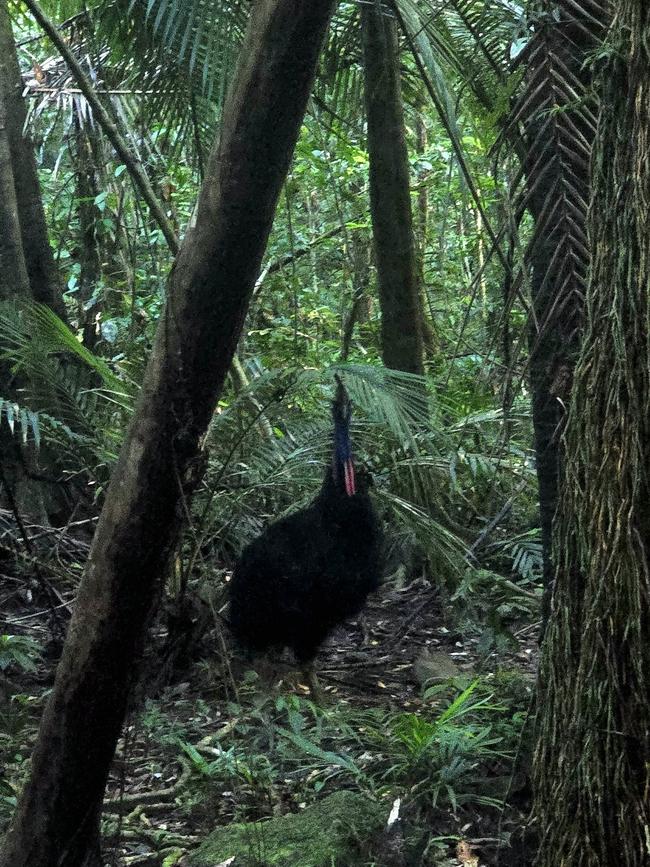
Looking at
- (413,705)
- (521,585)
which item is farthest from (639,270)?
(521,585)

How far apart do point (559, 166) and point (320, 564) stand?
2.43 meters

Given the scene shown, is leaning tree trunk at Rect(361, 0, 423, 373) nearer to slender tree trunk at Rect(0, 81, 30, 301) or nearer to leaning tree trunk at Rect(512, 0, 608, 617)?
slender tree trunk at Rect(0, 81, 30, 301)

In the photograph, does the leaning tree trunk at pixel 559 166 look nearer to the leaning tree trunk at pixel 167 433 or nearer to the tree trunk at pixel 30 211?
the leaning tree trunk at pixel 167 433

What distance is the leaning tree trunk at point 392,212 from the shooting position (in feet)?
17.7

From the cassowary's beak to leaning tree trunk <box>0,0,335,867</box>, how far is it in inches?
86.6

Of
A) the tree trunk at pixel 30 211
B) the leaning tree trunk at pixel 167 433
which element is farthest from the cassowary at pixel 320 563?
the tree trunk at pixel 30 211

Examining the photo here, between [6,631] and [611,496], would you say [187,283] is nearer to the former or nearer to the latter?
[611,496]

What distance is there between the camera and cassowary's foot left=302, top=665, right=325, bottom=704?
471 centimetres

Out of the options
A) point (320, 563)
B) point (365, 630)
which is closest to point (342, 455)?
point (320, 563)

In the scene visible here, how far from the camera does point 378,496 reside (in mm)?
5020

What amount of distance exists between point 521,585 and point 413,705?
39.8 inches

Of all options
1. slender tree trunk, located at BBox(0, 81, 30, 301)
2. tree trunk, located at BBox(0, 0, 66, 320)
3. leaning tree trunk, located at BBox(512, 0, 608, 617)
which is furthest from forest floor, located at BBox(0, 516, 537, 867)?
tree trunk, located at BBox(0, 0, 66, 320)

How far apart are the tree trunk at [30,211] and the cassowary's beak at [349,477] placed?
8.75 feet

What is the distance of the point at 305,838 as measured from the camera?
314 cm
